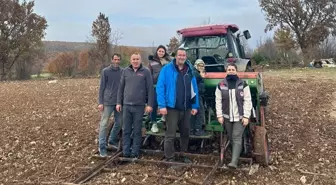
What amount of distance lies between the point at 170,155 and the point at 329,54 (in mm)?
37694

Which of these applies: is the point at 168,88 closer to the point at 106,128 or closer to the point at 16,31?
the point at 106,128

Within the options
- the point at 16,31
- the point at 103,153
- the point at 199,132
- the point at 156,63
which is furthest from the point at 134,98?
the point at 16,31

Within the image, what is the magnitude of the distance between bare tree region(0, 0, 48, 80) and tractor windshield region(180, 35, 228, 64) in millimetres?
26421

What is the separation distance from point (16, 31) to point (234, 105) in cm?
2966

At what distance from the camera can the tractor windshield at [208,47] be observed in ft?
26.9

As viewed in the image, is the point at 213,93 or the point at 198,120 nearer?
the point at 198,120

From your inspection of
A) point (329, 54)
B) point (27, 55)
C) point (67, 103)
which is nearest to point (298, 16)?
point (329, 54)

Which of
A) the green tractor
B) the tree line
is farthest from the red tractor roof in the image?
the tree line

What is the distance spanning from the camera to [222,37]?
825 centimetres

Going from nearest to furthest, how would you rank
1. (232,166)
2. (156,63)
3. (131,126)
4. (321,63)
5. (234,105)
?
(232,166), (234,105), (131,126), (156,63), (321,63)

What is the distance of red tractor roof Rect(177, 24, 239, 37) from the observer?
26.8 feet

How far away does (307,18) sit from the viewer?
3894cm

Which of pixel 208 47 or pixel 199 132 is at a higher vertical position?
pixel 208 47

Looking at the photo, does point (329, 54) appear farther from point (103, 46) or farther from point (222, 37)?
point (222, 37)
